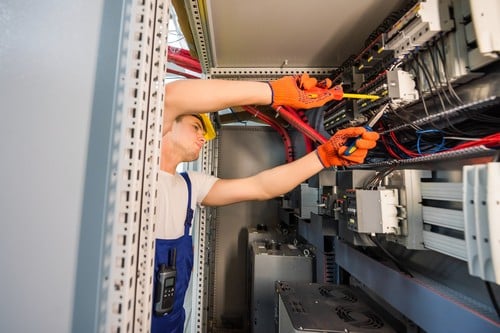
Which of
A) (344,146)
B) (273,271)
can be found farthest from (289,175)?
(273,271)

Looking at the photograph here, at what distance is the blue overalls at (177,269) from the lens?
94 centimetres

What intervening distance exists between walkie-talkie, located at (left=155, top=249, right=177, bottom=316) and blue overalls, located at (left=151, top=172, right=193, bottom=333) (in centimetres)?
4

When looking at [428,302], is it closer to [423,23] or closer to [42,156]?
[423,23]

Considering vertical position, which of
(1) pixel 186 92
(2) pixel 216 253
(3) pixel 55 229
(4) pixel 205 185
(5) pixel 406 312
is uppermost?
(1) pixel 186 92

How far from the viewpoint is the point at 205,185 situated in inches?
52.9

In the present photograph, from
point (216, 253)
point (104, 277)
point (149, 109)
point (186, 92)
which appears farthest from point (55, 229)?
point (216, 253)

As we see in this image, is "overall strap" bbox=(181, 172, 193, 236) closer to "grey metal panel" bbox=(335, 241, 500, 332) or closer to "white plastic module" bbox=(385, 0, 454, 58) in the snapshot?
"grey metal panel" bbox=(335, 241, 500, 332)

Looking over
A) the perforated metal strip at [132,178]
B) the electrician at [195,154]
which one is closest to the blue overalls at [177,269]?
the electrician at [195,154]

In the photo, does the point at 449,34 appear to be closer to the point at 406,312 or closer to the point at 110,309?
the point at 406,312

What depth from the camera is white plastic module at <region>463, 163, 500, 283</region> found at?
1.59ft

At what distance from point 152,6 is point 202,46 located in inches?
27.5

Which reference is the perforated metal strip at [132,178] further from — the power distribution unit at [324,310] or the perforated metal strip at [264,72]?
the perforated metal strip at [264,72]

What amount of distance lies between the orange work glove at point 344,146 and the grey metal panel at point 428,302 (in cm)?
54

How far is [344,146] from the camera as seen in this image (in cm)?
104
